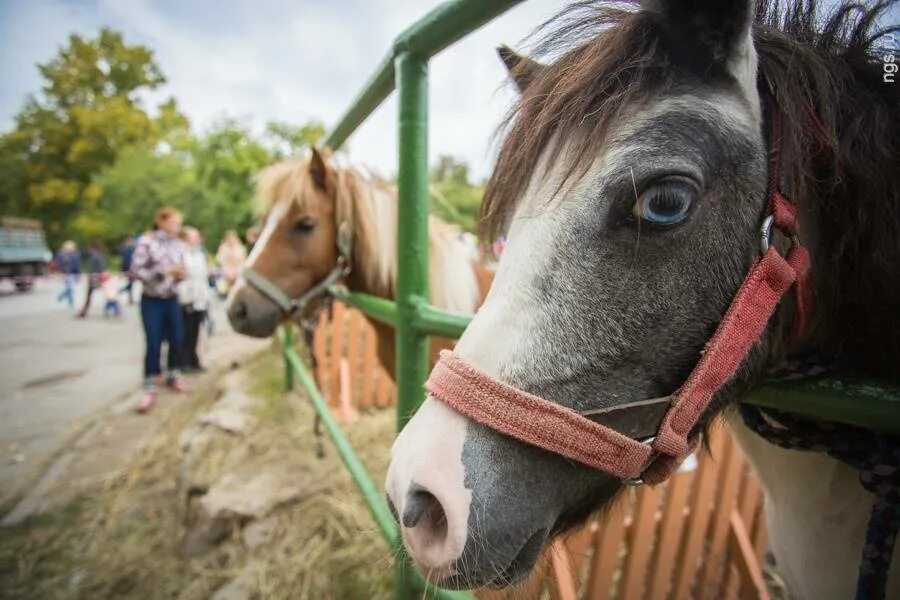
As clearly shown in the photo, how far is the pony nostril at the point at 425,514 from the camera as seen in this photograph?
701 millimetres

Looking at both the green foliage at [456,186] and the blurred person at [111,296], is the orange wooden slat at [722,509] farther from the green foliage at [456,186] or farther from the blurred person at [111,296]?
the green foliage at [456,186]

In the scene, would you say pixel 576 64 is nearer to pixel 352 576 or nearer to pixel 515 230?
pixel 515 230

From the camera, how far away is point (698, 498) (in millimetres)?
2049

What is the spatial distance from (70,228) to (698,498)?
4052 cm

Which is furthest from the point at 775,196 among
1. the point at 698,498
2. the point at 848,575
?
the point at 698,498

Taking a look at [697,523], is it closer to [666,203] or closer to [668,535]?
[668,535]

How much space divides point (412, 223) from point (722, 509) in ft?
6.77

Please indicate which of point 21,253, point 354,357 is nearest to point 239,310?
point 354,357

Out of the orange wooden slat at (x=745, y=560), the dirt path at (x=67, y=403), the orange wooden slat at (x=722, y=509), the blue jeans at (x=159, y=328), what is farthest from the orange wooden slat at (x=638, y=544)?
the blue jeans at (x=159, y=328)

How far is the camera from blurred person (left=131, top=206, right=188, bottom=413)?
16.3ft

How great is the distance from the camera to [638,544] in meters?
1.93

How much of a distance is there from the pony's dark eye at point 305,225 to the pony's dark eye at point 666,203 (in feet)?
7.95

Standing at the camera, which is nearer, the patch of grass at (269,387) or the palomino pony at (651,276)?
the palomino pony at (651,276)

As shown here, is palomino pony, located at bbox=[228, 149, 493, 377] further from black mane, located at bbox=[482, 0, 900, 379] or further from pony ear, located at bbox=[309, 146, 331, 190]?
black mane, located at bbox=[482, 0, 900, 379]
